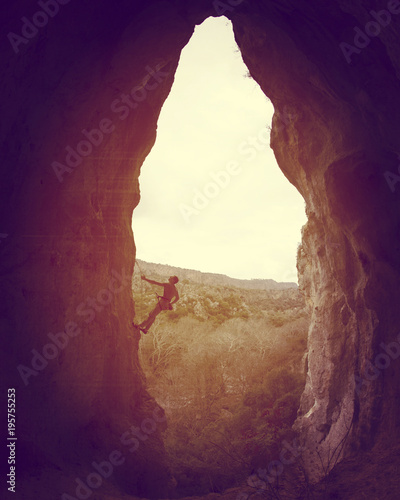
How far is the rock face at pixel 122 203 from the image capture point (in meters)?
4.77

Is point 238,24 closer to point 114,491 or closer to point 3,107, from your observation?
point 3,107

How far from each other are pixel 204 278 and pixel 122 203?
4823cm

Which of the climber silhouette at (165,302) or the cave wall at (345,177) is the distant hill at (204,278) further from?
the cave wall at (345,177)

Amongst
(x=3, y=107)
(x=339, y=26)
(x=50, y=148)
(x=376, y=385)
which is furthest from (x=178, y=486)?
(x=339, y=26)

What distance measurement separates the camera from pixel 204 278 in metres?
58.1

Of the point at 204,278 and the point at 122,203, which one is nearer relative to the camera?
the point at 122,203

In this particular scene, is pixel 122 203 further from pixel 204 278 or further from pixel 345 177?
pixel 204 278

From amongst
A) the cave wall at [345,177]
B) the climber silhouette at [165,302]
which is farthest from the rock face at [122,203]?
the climber silhouette at [165,302]

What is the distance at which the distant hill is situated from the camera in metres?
47.6

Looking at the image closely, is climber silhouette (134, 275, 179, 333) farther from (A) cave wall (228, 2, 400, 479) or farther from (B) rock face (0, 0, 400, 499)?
(A) cave wall (228, 2, 400, 479)

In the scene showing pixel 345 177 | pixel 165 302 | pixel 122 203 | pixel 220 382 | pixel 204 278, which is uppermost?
pixel 204 278

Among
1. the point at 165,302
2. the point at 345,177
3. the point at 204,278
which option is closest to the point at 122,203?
the point at 165,302

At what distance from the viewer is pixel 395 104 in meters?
5.70

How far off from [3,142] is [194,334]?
71.7ft
